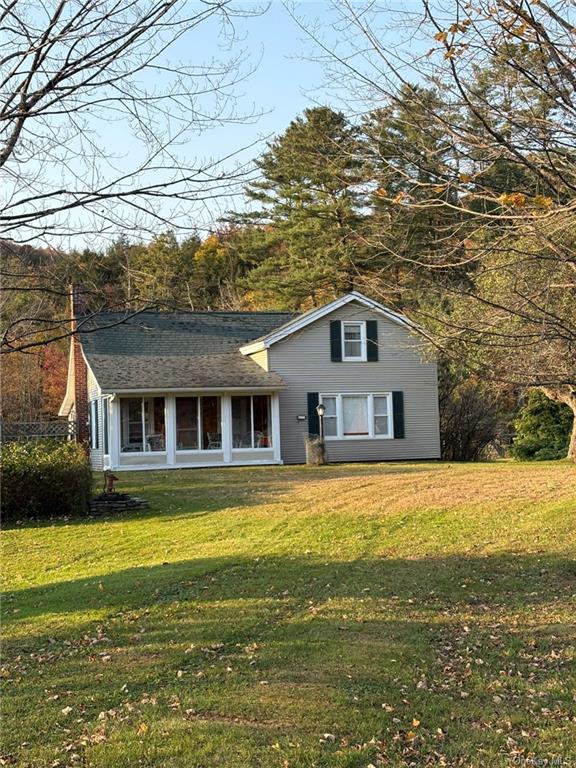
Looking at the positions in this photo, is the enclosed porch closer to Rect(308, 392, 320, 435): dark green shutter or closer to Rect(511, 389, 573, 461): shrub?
Rect(308, 392, 320, 435): dark green shutter

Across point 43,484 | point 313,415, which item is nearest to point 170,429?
point 313,415

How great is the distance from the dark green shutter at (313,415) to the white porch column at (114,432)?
595 centimetres

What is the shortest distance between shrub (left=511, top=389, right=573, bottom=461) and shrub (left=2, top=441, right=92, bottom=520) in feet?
54.7

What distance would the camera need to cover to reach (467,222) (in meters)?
5.19

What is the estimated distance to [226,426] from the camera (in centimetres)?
2267

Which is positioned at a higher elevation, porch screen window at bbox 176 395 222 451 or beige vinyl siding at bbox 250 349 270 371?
beige vinyl siding at bbox 250 349 270 371

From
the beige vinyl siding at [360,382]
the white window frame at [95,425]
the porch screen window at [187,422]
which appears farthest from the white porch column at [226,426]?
the white window frame at [95,425]

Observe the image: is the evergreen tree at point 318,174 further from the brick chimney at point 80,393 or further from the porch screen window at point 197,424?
the brick chimney at point 80,393

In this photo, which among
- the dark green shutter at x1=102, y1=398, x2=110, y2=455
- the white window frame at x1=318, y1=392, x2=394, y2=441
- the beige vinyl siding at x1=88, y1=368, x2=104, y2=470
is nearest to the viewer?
the dark green shutter at x1=102, y1=398, x2=110, y2=455

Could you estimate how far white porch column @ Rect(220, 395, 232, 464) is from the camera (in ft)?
74.2

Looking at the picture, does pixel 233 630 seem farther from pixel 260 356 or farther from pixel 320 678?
pixel 260 356

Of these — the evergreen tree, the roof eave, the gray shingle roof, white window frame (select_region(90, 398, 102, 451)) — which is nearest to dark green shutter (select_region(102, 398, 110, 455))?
white window frame (select_region(90, 398, 102, 451))

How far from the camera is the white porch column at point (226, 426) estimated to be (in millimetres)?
22609

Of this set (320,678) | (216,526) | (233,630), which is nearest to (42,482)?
(216,526)
